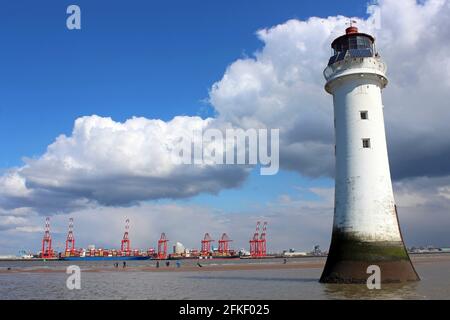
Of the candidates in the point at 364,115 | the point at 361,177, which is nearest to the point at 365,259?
the point at 361,177

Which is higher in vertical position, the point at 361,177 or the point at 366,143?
the point at 366,143

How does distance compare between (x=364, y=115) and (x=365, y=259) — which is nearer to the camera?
(x=365, y=259)

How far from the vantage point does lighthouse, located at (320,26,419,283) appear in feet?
79.3

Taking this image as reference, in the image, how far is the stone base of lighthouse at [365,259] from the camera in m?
24.0

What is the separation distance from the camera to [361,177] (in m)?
24.6

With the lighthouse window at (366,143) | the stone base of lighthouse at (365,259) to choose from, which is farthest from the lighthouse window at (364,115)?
the stone base of lighthouse at (365,259)

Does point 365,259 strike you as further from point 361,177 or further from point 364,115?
point 364,115

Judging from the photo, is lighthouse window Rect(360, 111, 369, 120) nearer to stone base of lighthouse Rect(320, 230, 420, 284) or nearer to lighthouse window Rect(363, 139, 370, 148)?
lighthouse window Rect(363, 139, 370, 148)

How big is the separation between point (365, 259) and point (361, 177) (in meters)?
4.64

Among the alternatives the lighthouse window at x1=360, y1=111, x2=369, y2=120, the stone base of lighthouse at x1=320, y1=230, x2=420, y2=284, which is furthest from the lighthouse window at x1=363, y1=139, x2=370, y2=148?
the stone base of lighthouse at x1=320, y1=230, x2=420, y2=284

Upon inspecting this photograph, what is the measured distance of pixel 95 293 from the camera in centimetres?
2872

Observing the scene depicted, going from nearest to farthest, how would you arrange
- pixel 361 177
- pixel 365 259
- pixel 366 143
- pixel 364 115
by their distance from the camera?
pixel 365 259 < pixel 361 177 < pixel 366 143 < pixel 364 115

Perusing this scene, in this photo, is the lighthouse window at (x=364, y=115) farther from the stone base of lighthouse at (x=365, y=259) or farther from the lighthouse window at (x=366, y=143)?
the stone base of lighthouse at (x=365, y=259)
